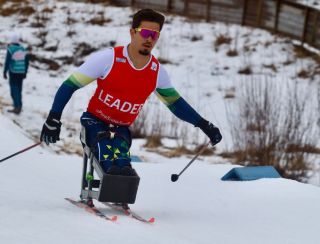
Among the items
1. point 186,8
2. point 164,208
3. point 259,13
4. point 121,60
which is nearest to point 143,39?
point 121,60

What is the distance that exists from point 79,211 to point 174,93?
107cm

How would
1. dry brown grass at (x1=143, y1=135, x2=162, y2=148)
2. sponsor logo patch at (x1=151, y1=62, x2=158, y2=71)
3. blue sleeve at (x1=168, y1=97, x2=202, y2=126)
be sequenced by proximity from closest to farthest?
1. sponsor logo patch at (x1=151, y1=62, x2=158, y2=71)
2. blue sleeve at (x1=168, y1=97, x2=202, y2=126)
3. dry brown grass at (x1=143, y1=135, x2=162, y2=148)

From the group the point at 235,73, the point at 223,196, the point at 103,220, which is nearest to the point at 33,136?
the point at 223,196

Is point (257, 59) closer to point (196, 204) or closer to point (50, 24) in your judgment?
point (50, 24)

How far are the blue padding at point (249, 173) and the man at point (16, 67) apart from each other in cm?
527

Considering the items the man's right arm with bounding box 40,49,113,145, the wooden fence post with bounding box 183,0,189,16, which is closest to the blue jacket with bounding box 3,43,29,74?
the man's right arm with bounding box 40,49,113,145

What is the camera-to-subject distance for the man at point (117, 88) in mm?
3701

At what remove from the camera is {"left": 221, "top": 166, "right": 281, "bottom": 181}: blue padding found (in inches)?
214

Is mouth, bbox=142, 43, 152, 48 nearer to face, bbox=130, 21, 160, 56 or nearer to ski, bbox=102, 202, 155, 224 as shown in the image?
face, bbox=130, 21, 160, 56

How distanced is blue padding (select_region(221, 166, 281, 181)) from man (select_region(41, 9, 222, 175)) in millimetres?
1804

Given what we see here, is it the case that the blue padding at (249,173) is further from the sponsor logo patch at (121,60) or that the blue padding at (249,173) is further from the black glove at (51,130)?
the black glove at (51,130)

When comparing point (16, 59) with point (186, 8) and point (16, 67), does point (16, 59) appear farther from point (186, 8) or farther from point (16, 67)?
point (186, 8)

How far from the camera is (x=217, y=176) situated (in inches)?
231

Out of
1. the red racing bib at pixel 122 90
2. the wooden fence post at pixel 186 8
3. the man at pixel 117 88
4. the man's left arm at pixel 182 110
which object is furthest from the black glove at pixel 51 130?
the wooden fence post at pixel 186 8
